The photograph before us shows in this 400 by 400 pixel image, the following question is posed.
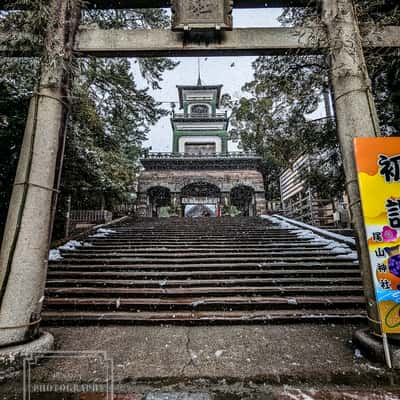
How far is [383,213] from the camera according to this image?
6.61 ft

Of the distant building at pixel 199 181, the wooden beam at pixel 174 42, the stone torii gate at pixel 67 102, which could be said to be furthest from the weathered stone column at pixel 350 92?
the distant building at pixel 199 181

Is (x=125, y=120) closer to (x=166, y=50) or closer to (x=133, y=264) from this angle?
(x=166, y=50)

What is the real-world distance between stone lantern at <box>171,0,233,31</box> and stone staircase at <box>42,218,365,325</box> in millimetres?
3525

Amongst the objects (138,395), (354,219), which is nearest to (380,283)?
(354,219)

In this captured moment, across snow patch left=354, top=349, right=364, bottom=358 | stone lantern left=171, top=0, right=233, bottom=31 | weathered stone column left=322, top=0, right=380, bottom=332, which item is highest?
stone lantern left=171, top=0, right=233, bottom=31

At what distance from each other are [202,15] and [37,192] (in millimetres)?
2732

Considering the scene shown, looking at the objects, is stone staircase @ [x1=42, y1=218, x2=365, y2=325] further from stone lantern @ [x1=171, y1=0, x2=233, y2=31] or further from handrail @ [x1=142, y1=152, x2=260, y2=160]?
handrail @ [x1=142, y1=152, x2=260, y2=160]

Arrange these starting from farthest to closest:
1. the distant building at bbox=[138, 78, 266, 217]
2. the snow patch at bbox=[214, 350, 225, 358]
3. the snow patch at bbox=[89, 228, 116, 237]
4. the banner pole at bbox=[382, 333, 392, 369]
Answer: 1. the distant building at bbox=[138, 78, 266, 217]
2. the snow patch at bbox=[89, 228, 116, 237]
3. the snow patch at bbox=[214, 350, 225, 358]
4. the banner pole at bbox=[382, 333, 392, 369]

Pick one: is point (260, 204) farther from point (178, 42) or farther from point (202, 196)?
point (178, 42)

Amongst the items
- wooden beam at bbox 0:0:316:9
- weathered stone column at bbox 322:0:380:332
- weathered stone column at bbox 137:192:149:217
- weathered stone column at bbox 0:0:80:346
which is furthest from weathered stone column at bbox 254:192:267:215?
weathered stone column at bbox 0:0:80:346

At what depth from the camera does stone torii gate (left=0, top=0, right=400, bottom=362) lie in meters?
2.14

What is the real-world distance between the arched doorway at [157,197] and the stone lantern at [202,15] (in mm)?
13768

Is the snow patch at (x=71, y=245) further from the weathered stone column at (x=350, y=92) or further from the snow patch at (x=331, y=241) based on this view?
the snow patch at (x=331, y=241)

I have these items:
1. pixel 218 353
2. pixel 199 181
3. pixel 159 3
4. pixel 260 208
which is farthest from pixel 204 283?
pixel 199 181
